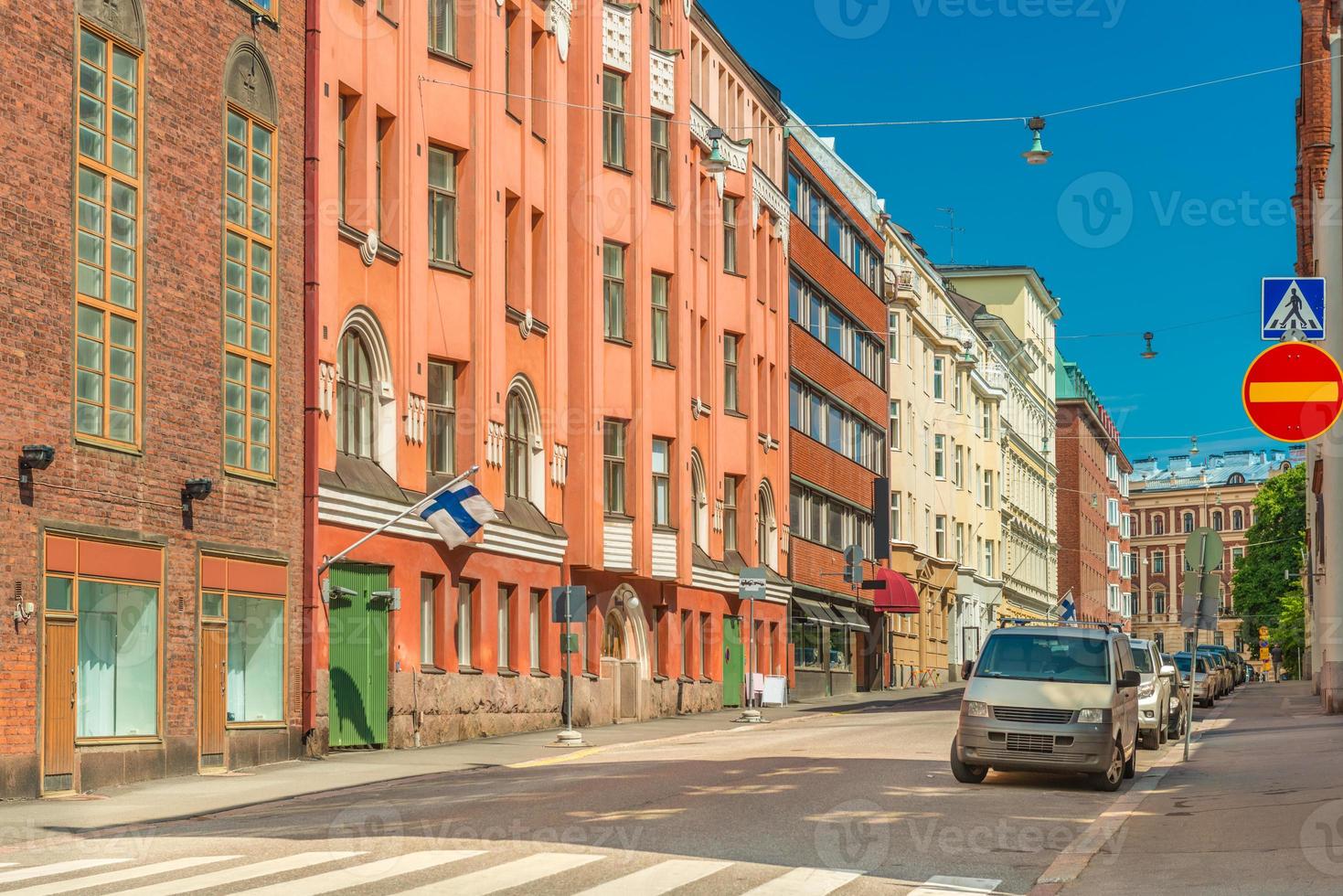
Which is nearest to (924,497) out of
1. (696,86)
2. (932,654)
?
(932,654)

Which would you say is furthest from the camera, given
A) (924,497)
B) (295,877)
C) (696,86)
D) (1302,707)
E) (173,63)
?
(924,497)

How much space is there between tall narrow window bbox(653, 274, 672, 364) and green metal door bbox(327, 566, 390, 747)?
13713 mm

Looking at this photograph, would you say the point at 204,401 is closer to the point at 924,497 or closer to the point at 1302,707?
the point at 1302,707

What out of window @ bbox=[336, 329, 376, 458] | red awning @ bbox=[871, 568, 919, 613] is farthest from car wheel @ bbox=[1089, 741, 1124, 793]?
red awning @ bbox=[871, 568, 919, 613]

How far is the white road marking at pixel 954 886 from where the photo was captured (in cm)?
1181

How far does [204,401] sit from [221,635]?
3.03 m

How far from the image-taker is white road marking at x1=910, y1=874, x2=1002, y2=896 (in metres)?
11.8

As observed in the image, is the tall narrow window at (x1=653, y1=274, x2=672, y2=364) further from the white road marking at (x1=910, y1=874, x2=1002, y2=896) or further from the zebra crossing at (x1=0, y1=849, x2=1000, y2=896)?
the white road marking at (x1=910, y1=874, x2=1002, y2=896)

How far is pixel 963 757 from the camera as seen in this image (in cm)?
1941

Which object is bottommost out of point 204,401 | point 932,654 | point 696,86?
point 932,654

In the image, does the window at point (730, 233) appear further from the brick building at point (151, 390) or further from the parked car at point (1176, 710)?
the brick building at point (151, 390)

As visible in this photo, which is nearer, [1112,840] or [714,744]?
[1112,840]

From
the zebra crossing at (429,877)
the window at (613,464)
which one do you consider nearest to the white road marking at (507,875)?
the zebra crossing at (429,877)

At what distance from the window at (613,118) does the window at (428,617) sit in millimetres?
11479
